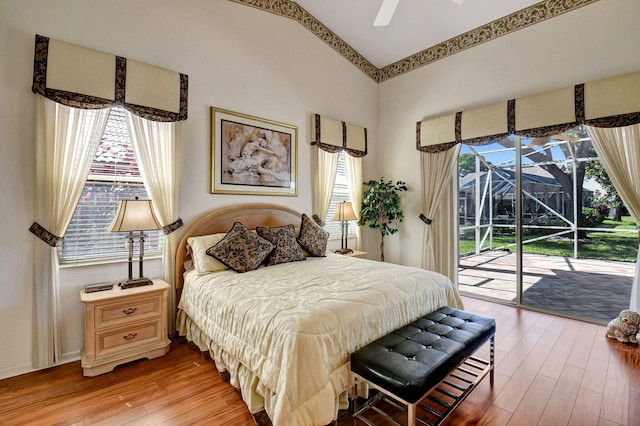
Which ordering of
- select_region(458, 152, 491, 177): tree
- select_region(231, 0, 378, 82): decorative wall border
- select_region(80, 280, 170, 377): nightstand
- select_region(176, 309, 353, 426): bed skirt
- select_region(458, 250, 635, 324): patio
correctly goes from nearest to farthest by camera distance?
select_region(176, 309, 353, 426): bed skirt
select_region(80, 280, 170, 377): nightstand
select_region(458, 250, 635, 324): patio
select_region(231, 0, 378, 82): decorative wall border
select_region(458, 152, 491, 177): tree

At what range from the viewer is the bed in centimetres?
155

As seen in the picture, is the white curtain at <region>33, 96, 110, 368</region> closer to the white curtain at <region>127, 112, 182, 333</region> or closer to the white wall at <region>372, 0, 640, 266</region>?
the white curtain at <region>127, 112, 182, 333</region>

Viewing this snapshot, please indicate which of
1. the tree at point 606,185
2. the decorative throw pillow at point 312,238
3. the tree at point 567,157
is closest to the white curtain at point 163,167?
the decorative throw pillow at point 312,238

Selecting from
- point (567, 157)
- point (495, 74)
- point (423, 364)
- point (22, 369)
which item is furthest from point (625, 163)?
point (22, 369)

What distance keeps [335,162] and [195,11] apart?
2480 mm

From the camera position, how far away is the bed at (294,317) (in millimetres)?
1553

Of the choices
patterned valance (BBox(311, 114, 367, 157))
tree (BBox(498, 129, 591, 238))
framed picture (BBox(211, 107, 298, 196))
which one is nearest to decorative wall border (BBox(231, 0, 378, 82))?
patterned valance (BBox(311, 114, 367, 157))

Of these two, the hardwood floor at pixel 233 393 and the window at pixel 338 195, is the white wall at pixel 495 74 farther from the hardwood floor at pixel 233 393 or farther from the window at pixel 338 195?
the hardwood floor at pixel 233 393

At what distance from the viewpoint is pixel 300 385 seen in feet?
4.96

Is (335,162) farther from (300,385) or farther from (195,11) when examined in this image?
(300,385)

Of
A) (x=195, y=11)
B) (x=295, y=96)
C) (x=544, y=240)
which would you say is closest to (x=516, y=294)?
(x=544, y=240)

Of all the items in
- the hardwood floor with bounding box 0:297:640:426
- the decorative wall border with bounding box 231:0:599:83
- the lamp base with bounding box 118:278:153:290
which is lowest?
the hardwood floor with bounding box 0:297:640:426

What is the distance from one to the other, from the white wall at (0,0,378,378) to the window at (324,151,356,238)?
567 mm

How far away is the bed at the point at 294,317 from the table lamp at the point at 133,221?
0.43 m
